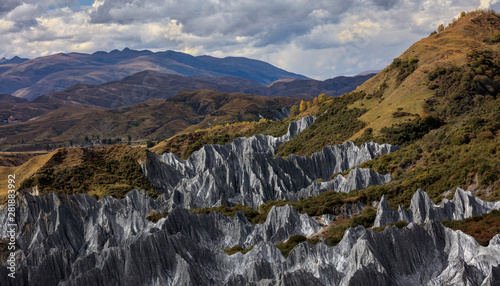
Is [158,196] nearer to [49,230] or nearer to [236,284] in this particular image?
[49,230]

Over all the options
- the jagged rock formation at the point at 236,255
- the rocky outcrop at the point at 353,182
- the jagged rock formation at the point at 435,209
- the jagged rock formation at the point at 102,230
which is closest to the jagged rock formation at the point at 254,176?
the rocky outcrop at the point at 353,182

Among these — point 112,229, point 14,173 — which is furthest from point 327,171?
point 14,173

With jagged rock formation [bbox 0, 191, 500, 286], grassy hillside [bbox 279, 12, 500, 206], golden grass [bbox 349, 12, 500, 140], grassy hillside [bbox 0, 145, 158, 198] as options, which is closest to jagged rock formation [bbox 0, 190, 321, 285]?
jagged rock formation [bbox 0, 191, 500, 286]

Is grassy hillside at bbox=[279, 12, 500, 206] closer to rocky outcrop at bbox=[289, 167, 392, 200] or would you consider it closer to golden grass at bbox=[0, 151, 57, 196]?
rocky outcrop at bbox=[289, 167, 392, 200]

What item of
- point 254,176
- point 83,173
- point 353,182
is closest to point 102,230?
point 83,173

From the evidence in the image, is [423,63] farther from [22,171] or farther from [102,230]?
[22,171]
